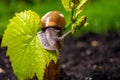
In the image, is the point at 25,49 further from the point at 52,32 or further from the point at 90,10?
the point at 90,10

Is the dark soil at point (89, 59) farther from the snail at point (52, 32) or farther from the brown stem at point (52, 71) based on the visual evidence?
the snail at point (52, 32)

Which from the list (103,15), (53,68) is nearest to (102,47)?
(103,15)

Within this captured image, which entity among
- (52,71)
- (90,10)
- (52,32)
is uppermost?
(90,10)

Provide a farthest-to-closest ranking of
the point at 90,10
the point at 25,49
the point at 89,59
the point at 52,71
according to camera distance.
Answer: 1. the point at 90,10
2. the point at 89,59
3. the point at 52,71
4. the point at 25,49

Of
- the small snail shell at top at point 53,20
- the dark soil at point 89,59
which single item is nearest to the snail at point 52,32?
the small snail shell at top at point 53,20

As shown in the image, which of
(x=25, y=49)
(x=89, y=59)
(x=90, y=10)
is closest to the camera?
(x=25, y=49)

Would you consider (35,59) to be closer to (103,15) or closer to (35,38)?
(35,38)

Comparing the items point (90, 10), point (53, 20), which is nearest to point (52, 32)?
point (53, 20)
